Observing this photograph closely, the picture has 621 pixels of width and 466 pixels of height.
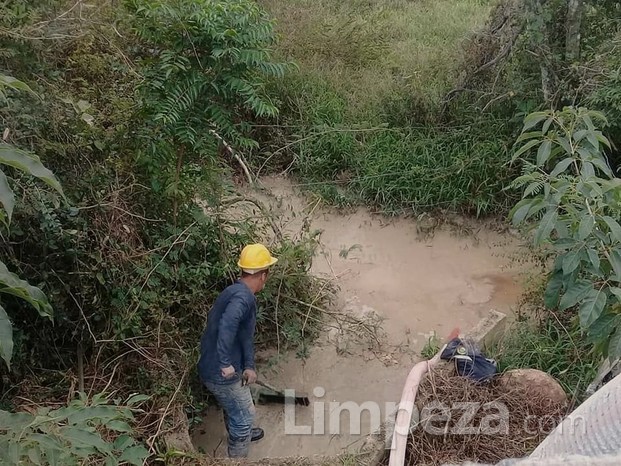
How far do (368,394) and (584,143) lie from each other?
219cm

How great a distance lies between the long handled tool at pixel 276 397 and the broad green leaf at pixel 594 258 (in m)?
2.17

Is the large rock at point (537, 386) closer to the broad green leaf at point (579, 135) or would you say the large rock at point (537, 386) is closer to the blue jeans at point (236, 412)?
the broad green leaf at point (579, 135)

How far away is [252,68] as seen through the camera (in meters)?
4.24

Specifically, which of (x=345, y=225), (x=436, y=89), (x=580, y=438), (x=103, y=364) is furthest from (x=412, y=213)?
(x=580, y=438)

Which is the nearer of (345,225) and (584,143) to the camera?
(584,143)

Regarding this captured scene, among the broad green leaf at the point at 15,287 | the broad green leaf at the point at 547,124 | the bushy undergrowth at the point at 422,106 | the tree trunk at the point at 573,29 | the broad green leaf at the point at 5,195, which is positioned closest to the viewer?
the broad green leaf at the point at 5,195

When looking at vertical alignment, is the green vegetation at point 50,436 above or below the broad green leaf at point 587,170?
below

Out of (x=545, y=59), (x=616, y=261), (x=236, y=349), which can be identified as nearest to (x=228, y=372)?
(x=236, y=349)

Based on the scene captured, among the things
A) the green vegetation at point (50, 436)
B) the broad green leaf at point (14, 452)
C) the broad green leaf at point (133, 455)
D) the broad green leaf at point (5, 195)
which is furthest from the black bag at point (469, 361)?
the broad green leaf at point (5, 195)

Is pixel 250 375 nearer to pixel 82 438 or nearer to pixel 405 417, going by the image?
pixel 405 417

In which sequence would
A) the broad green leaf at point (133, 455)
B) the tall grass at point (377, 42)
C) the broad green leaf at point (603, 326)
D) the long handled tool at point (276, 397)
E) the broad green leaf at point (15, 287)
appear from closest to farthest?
1. the broad green leaf at point (15, 287)
2. the broad green leaf at point (133, 455)
3. the broad green leaf at point (603, 326)
4. the long handled tool at point (276, 397)
5. the tall grass at point (377, 42)

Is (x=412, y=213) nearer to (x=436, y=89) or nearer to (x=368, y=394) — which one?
(x=436, y=89)

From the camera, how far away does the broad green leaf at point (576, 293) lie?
11.2 feet

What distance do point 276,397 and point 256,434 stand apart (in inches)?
14.4
